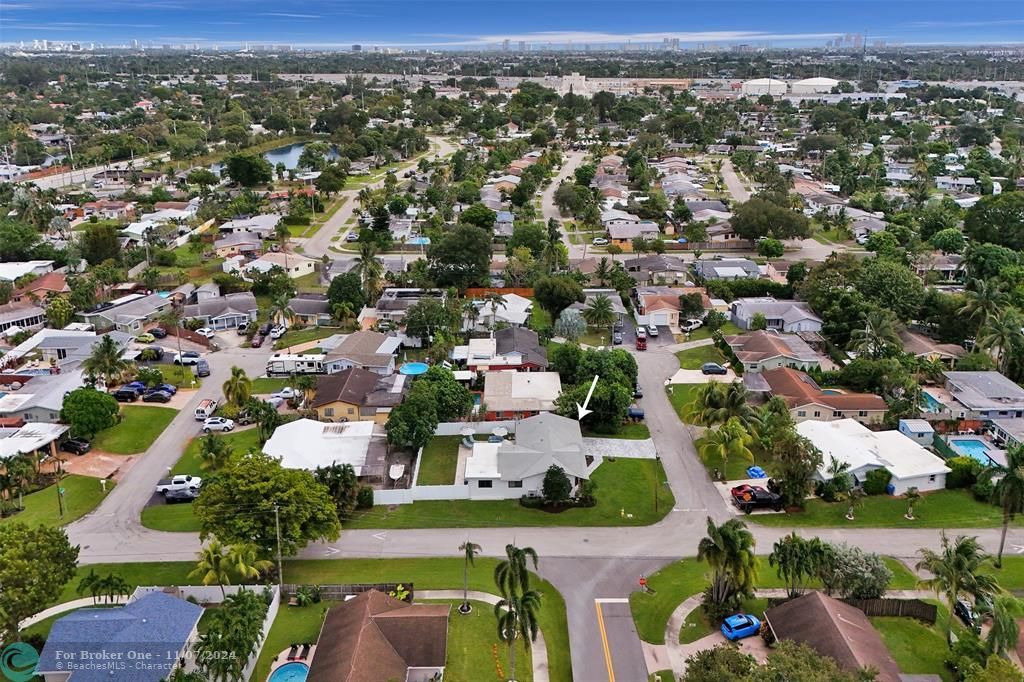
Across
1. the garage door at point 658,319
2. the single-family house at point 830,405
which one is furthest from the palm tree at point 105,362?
the single-family house at point 830,405

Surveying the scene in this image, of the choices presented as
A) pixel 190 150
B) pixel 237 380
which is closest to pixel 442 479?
pixel 237 380

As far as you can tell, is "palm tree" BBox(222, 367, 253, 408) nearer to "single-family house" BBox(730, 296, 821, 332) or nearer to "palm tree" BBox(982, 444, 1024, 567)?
"single-family house" BBox(730, 296, 821, 332)

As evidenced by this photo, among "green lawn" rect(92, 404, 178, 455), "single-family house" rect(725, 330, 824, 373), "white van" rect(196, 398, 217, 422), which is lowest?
"green lawn" rect(92, 404, 178, 455)

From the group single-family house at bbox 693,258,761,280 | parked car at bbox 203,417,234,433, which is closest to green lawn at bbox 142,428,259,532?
parked car at bbox 203,417,234,433

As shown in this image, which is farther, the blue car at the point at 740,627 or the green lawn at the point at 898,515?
the green lawn at the point at 898,515

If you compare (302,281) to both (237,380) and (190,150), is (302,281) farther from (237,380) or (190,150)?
(190,150)

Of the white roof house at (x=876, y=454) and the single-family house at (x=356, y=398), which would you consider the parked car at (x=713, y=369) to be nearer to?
the white roof house at (x=876, y=454)

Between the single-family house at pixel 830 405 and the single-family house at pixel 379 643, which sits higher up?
the single-family house at pixel 830 405
